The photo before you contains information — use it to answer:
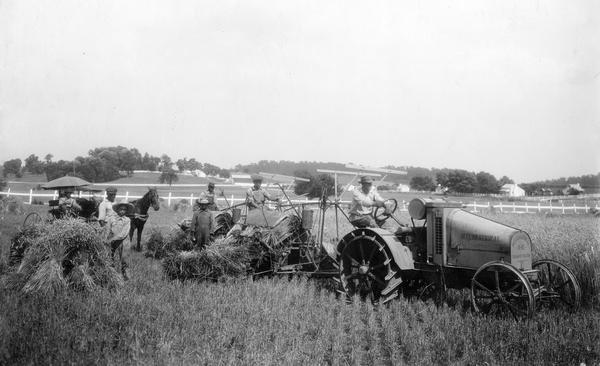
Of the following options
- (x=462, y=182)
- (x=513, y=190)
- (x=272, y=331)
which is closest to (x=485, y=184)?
(x=462, y=182)

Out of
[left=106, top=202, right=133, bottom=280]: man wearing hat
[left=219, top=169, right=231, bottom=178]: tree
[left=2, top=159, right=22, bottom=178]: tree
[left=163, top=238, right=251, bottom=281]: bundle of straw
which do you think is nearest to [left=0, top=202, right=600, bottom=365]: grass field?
[left=163, top=238, right=251, bottom=281]: bundle of straw

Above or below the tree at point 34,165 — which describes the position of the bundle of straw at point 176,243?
below

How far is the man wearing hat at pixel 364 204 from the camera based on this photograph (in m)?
7.78

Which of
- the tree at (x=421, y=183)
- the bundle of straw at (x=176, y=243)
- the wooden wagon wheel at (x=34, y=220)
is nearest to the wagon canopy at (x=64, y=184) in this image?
the wooden wagon wheel at (x=34, y=220)

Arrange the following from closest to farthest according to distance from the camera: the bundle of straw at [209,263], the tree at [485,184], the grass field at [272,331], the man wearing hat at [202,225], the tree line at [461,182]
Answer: the grass field at [272,331], the bundle of straw at [209,263], the man wearing hat at [202,225], the tree line at [461,182], the tree at [485,184]

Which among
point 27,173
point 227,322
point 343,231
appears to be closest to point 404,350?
point 227,322

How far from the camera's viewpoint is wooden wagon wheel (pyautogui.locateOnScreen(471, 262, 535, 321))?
17.6 feet

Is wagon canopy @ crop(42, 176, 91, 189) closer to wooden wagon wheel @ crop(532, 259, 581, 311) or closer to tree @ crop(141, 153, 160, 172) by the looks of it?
wooden wagon wheel @ crop(532, 259, 581, 311)

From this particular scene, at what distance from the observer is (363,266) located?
284 inches

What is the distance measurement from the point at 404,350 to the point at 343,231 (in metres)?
11.3

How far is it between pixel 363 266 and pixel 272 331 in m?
2.53

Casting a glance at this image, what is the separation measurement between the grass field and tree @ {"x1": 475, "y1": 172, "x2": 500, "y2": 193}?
79.8 m

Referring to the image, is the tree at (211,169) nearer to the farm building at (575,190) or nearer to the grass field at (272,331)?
the farm building at (575,190)

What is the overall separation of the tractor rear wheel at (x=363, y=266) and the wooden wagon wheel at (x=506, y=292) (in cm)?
147
